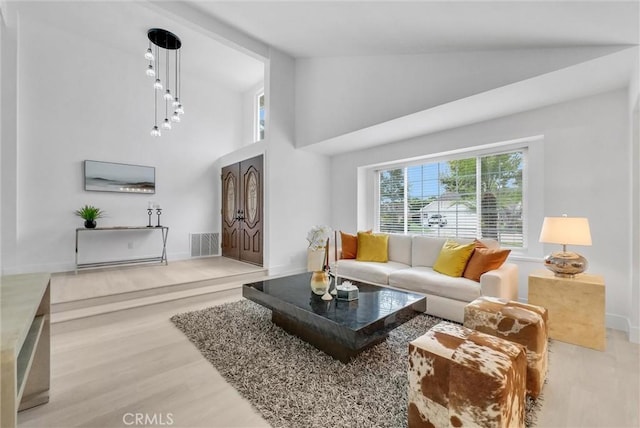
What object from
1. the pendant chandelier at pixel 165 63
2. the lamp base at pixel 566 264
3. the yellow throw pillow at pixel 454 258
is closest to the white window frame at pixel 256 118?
the pendant chandelier at pixel 165 63

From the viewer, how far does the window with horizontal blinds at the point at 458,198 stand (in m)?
3.38

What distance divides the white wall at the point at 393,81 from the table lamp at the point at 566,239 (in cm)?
137

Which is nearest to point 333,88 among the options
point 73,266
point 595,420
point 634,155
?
point 634,155

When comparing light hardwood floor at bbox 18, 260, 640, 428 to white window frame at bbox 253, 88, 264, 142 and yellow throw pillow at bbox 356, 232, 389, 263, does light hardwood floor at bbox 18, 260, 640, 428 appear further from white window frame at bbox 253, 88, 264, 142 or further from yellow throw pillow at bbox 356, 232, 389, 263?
white window frame at bbox 253, 88, 264, 142

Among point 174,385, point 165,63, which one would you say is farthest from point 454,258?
point 165,63

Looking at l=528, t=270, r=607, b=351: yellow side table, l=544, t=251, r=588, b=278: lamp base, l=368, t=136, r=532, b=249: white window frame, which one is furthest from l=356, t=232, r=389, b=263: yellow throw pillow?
l=544, t=251, r=588, b=278: lamp base

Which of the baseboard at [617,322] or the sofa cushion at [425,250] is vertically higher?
the sofa cushion at [425,250]

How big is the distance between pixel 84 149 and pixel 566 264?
21.7 feet

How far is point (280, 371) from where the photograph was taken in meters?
1.92

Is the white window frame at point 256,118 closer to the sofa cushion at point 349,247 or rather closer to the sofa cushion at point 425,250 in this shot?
the sofa cushion at point 349,247

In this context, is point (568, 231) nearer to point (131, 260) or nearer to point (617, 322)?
point (617, 322)

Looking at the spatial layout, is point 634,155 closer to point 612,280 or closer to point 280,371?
point 612,280

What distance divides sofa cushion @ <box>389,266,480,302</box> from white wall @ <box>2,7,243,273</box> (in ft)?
13.9

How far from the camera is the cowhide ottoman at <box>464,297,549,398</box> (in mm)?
1694
